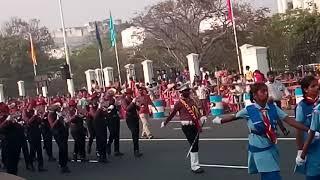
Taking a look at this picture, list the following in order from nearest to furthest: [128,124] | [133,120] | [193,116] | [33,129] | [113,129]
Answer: [193,116] → [33,129] → [133,120] → [128,124] → [113,129]

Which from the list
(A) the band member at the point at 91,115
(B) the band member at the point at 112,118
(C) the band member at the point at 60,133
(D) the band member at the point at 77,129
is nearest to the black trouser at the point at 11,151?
(C) the band member at the point at 60,133

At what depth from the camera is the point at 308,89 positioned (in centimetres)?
723

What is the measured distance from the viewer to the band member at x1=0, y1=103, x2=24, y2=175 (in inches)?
545

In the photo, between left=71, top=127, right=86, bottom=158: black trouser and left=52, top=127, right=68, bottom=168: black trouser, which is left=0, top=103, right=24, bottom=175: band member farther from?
left=71, top=127, right=86, bottom=158: black trouser

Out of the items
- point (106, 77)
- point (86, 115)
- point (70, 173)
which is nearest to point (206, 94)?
point (86, 115)

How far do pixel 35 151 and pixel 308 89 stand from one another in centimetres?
1011

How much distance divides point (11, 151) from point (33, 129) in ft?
5.20

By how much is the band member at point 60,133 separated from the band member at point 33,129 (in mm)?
758

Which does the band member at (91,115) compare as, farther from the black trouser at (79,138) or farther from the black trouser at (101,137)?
the black trouser at (79,138)

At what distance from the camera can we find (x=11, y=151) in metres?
14.0

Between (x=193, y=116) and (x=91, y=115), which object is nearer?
(x=193, y=116)

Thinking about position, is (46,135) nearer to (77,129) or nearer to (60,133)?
(77,129)

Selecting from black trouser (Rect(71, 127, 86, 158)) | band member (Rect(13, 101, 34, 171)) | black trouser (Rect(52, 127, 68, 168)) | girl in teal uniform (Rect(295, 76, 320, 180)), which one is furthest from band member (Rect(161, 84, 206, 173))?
girl in teal uniform (Rect(295, 76, 320, 180))

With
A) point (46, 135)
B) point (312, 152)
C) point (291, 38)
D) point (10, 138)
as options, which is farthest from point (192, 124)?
point (291, 38)
